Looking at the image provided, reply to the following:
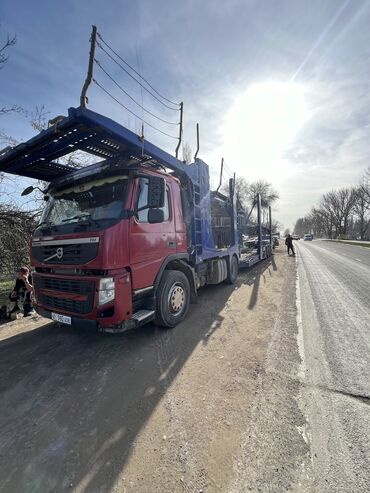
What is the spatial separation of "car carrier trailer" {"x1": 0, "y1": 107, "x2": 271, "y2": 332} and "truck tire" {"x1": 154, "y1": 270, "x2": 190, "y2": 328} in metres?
0.02

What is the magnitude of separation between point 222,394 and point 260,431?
58cm

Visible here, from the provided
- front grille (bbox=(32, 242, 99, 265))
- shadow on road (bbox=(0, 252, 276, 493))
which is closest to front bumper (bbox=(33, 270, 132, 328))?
front grille (bbox=(32, 242, 99, 265))

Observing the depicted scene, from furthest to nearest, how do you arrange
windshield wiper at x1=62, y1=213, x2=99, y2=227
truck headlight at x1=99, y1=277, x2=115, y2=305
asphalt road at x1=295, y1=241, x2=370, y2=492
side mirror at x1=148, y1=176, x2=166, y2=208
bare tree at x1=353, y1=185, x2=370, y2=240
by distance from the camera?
bare tree at x1=353, y1=185, x2=370, y2=240 < side mirror at x1=148, y1=176, x2=166, y2=208 < windshield wiper at x1=62, y1=213, x2=99, y2=227 < truck headlight at x1=99, y1=277, x2=115, y2=305 < asphalt road at x1=295, y1=241, x2=370, y2=492

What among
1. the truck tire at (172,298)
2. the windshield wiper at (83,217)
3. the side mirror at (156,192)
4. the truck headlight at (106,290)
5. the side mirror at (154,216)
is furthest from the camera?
the truck tire at (172,298)

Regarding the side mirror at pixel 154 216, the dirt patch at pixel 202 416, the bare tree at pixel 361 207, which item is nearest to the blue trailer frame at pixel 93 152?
→ the side mirror at pixel 154 216

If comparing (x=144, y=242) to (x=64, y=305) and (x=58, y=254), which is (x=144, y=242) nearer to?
(x=58, y=254)

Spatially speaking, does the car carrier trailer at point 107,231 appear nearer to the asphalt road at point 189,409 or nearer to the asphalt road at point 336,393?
the asphalt road at point 189,409

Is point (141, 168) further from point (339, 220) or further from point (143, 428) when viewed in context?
point (339, 220)

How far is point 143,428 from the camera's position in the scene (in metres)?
2.29

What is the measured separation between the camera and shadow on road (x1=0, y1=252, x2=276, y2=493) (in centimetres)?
191

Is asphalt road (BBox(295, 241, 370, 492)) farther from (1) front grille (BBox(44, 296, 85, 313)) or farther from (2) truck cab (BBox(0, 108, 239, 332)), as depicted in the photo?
(1) front grille (BBox(44, 296, 85, 313))

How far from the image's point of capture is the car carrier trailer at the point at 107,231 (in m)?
3.32

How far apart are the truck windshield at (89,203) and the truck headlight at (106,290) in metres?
0.76

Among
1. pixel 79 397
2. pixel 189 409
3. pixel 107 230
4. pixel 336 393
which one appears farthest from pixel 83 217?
pixel 336 393
